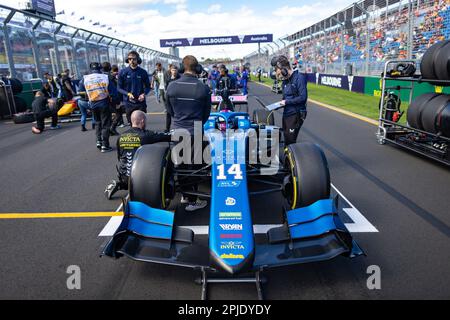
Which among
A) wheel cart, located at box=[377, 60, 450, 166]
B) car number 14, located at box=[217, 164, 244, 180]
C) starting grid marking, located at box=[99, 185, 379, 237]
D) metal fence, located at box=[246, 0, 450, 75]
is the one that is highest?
metal fence, located at box=[246, 0, 450, 75]

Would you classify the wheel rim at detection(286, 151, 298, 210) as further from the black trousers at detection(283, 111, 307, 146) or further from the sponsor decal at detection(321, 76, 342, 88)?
the sponsor decal at detection(321, 76, 342, 88)

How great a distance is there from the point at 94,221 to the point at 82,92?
5.94 m

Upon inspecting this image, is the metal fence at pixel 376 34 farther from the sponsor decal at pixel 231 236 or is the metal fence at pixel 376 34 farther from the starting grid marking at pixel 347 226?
the sponsor decal at pixel 231 236

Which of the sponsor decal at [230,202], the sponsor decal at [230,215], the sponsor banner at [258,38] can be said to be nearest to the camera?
the sponsor decal at [230,215]

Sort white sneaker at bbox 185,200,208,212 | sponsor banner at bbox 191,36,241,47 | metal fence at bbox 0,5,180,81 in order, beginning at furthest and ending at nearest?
sponsor banner at bbox 191,36,241,47 → metal fence at bbox 0,5,180,81 → white sneaker at bbox 185,200,208,212

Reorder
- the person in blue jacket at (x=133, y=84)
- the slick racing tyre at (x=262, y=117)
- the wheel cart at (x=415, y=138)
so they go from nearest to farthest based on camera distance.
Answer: the wheel cart at (x=415, y=138) < the slick racing tyre at (x=262, y=117) < the person in blue jacket at (x=133, y=84)

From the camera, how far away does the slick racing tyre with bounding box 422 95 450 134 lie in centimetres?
530

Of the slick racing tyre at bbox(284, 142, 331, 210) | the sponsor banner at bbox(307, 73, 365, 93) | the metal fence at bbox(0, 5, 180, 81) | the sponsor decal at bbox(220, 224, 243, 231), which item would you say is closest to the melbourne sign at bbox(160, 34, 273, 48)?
the sponsor banner at bbox(307, 73, 365, 93)

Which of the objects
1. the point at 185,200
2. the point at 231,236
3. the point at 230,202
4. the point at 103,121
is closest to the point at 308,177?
the point at 230,202

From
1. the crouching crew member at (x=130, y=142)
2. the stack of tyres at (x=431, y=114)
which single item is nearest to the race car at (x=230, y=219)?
the crouching crew member at (x=130, y=142)

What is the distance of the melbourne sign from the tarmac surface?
4698 centimetres

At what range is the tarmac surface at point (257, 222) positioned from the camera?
2521 mm

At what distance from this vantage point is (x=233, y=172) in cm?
307

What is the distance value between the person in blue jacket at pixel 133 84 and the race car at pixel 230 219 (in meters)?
3.22
